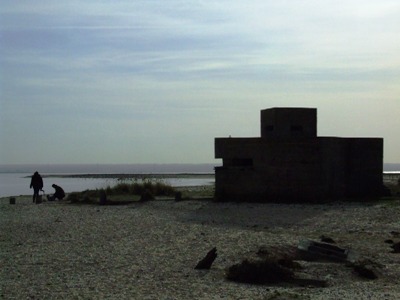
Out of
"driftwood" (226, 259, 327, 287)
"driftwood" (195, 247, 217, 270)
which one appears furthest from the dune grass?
"driftwood" (226, 259, 327, 287)

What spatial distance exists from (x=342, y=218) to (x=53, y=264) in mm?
11075

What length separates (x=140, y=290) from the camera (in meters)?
10.2

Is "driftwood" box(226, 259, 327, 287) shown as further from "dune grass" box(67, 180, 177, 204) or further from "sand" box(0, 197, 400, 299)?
"dune grass" box(67, 180, 177, 204)

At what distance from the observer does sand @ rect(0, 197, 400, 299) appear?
33.6 feet

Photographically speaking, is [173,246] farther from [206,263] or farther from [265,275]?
[265,275]

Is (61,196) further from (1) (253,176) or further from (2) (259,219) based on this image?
(2) (259,219)

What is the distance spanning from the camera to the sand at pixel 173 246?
10242mm

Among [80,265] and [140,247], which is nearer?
[80,265]

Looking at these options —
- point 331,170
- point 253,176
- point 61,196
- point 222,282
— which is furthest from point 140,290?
point 61,196

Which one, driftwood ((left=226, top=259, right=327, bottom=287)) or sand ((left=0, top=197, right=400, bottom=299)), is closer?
sand ((left=0, top=197, right=400, bottom=299))

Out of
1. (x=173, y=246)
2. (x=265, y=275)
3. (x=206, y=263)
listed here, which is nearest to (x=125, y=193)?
(x=173, y=246)

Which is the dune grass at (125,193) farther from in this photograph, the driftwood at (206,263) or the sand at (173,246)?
the driftwood at (206,263)

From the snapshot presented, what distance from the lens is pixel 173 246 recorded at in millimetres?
14734

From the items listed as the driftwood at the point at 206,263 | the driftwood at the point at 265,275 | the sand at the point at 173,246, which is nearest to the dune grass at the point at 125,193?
the sand at the point at 173,246
